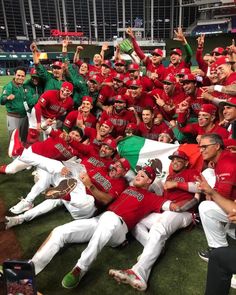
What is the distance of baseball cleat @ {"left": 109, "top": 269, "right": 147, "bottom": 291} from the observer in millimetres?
3426

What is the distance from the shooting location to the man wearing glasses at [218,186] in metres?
3.44

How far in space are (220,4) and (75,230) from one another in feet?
159

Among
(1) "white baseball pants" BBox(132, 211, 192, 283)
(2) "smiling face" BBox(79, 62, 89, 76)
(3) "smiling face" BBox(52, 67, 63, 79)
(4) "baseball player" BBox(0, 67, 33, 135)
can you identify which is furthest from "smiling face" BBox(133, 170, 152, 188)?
(2) "smiling face" BBox(79, 62, 89, 76)

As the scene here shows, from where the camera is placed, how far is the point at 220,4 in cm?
4428

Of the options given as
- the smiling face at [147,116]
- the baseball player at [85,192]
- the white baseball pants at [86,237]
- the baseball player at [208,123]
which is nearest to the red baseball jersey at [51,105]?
the smiling face at [147,116]

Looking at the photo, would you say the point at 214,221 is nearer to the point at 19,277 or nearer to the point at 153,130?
the point at 19,277

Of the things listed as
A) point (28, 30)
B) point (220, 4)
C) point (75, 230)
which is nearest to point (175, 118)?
point (75, 230)

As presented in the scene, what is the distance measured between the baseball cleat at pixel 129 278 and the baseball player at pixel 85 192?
0.96m

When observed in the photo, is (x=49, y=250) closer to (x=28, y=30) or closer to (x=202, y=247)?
(x=202, y=247)

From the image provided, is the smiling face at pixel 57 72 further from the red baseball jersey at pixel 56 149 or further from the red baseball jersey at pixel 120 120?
the red baseball jersey at pixel 56 149

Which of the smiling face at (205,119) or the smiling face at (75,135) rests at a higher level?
the smiling face at (205,119)

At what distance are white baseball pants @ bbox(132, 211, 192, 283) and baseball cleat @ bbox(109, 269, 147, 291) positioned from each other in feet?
0.20

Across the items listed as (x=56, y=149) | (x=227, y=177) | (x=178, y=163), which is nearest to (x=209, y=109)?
(x=178, y=163)

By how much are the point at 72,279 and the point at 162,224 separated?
1.32 meters
